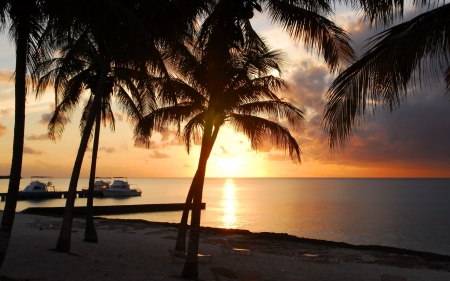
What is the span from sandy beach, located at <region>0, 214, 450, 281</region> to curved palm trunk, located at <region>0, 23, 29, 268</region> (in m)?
1.70

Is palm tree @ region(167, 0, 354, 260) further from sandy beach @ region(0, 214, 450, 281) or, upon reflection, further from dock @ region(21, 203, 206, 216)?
dock @ region(21, 203, 206, 216)

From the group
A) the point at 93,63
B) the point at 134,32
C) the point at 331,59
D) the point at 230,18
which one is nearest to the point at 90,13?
the point at 134,32

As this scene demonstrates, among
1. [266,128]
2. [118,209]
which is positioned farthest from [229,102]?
[118,209]

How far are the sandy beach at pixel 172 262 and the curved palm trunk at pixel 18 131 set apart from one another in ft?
5.59

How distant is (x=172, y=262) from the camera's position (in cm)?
1522

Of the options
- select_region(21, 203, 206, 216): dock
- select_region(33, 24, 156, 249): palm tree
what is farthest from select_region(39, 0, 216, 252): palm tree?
select_region(21, 203, 206, 216): dock

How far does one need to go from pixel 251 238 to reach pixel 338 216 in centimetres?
4152

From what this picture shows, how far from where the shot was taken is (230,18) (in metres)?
11.2

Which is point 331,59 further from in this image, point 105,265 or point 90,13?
point 105,265

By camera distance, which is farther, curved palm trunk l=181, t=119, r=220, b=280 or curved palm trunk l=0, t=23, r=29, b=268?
curved palm trunk l=181, t=119, r=220, b=280

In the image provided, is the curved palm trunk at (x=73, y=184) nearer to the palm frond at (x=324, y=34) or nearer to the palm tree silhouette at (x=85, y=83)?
the palm tree silhouette at (x=85, y=83)

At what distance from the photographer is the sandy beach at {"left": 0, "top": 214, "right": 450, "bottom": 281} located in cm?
1210

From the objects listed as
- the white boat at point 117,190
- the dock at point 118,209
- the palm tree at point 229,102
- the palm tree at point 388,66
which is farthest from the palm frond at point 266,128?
the white boat at point 117,190

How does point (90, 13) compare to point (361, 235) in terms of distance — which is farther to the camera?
point (361, 235)
